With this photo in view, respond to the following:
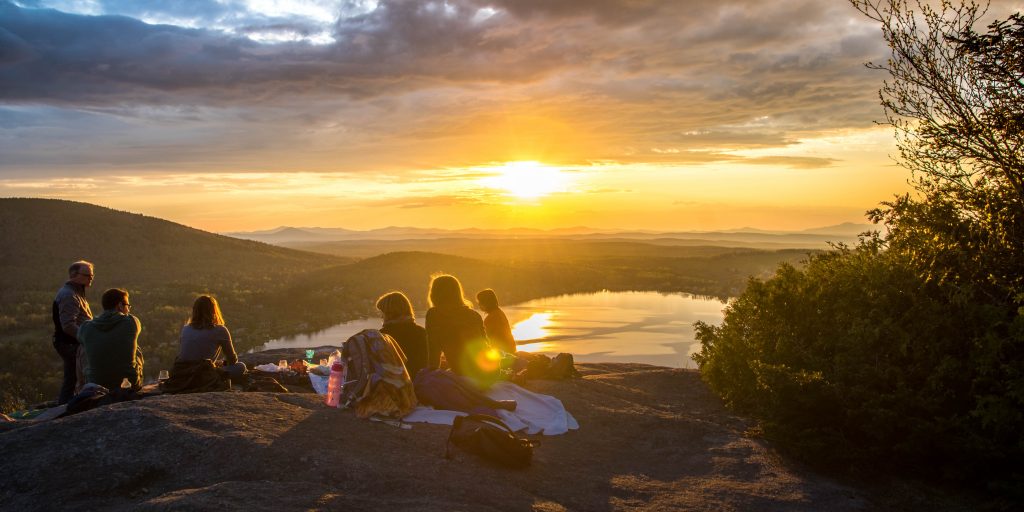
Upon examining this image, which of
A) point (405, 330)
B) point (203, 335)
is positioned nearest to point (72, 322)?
point (203, 335)

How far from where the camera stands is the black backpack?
7.79m

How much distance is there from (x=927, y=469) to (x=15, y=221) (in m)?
70.2

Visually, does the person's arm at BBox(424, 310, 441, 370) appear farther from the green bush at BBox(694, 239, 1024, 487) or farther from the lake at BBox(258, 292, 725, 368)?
the lake at BBox(258, 292, 725, 368)

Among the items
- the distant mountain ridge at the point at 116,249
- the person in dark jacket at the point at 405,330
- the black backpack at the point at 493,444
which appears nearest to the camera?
the black backpack at the point at 493,444

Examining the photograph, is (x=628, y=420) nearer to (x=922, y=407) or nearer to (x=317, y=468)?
(x=922, y=407)

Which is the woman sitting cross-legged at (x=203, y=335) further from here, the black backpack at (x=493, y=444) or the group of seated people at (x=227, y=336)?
the black backpack at (x=493, y=444)

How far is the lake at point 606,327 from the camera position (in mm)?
29516

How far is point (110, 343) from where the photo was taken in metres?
9.58

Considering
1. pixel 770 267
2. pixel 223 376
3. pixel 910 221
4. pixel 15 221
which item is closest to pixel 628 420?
pixel 910 221

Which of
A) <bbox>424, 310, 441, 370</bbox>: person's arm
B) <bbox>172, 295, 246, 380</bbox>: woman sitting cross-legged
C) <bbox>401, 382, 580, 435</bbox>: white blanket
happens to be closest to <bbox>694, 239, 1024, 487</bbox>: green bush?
<bbox>401, 382, 580, 435</bbox>: white blanket

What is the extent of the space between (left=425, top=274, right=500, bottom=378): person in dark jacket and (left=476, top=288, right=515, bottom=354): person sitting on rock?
1956mm

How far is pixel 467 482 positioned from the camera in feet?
23.3

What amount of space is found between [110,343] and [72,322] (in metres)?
1.29

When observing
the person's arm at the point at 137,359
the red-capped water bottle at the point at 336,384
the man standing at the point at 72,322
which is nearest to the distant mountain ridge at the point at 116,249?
the man standing at the point at 72,322
